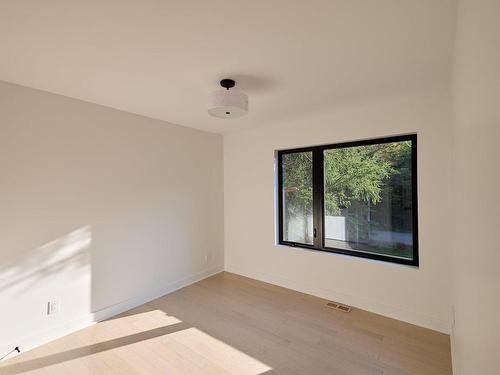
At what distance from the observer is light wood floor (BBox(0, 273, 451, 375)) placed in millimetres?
1962

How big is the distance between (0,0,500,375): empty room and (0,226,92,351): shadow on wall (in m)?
0.01

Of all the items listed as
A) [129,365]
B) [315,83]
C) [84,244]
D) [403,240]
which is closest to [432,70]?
[315,83]

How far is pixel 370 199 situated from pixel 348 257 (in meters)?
0.74

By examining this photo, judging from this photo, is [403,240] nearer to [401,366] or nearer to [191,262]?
[401,366]

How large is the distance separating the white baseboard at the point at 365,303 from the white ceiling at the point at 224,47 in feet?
7.35

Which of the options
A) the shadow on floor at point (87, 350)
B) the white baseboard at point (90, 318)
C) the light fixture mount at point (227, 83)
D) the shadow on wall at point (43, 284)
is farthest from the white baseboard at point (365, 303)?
the light fixture mount at point (227, 83)

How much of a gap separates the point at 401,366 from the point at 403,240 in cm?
121

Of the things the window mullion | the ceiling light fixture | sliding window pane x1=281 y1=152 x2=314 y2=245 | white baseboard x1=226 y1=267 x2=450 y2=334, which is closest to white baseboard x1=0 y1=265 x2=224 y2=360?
white baseboard x1=226 y1=267 x2=450 y2=334

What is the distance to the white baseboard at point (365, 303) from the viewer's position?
7.83 feet

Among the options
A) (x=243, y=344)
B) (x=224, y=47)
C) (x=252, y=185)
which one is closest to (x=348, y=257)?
(x=243, y=344)

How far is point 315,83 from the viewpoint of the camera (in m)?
2.22

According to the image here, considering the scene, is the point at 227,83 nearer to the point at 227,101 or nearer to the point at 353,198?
the point at 227,101

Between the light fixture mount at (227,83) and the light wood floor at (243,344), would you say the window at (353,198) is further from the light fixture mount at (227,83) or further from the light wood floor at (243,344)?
the light fixture mount at (227,83)

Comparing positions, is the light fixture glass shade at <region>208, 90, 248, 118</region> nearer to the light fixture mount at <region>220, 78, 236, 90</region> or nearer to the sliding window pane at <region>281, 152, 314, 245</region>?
the light fixture mount at <region>220, 78, 236, 90</region>
